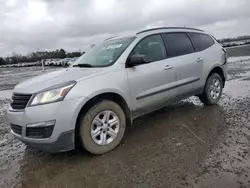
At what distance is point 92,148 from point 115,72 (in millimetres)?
1222

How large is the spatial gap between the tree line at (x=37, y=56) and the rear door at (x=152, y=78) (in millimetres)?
60215

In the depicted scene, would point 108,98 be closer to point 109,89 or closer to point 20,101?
point 109,89

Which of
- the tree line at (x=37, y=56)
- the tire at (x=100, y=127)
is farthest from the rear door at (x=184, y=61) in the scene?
the tree line at (x=37, y=56)

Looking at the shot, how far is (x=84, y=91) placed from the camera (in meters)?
3.47

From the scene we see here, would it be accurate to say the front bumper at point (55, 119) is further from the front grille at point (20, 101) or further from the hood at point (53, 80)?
the hood at point (53, 80)

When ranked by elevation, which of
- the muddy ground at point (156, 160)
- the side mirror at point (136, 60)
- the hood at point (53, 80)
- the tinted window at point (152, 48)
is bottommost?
the muddy ground at point (156, 160)

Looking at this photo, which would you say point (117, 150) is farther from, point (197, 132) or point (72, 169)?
point (197, 132)

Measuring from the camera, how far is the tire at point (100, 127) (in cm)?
351

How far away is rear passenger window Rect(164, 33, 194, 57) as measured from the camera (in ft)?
16.1

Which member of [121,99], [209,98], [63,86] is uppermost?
[63,86]

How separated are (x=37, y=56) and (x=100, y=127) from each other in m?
76.7

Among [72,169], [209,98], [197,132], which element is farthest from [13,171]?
[209,98]

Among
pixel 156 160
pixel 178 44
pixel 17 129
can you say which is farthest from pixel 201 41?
pixel 17 129

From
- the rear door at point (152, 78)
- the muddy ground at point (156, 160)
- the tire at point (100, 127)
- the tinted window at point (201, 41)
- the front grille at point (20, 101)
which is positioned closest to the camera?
the muddy ground at point (156, 160)
